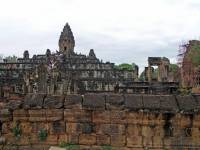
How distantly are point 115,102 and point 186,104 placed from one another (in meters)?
1.52

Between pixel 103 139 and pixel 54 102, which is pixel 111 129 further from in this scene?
pixel 54 102

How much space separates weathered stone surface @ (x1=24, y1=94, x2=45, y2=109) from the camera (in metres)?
8.18

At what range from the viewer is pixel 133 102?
8.16 meters

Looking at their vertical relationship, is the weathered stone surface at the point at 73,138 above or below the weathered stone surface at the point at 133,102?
below

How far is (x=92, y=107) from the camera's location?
8102 millimetres

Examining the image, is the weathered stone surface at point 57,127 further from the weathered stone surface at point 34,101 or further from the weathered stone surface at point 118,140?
the weathered stone surface at point 118,140

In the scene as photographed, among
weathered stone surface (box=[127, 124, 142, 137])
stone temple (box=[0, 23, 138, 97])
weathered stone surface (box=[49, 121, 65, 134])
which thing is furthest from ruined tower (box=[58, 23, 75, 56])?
weathered stone surface (box=[127, 124, 142, 137])

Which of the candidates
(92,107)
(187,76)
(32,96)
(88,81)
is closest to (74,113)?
(92,107)

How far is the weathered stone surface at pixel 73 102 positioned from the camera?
809 cm

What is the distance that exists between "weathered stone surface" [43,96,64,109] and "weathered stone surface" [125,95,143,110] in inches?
55.2

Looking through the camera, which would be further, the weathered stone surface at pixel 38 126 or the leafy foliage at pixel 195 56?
the leafy foliage at pixel 195 56

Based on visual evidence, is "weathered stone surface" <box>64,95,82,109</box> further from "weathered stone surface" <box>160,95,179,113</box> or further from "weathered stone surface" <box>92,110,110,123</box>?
"weathered stone surface" <box>160,95,179,113</box>

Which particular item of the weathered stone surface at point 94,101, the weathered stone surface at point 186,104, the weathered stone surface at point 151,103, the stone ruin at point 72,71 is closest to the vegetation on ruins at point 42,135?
the weathered stone surface at point 94,101

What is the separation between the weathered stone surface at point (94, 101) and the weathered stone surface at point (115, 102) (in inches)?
4.3
